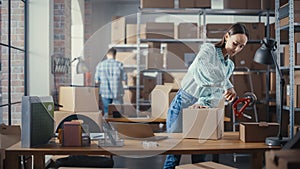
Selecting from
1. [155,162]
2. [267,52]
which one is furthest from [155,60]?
[267,52]

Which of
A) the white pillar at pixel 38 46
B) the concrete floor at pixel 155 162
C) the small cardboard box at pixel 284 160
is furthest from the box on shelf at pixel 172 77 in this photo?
the small cardboard box at pixel 284 160

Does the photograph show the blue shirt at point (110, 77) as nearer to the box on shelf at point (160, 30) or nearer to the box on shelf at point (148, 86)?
the box on shelf at point (148, 86)

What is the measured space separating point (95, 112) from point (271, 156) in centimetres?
329

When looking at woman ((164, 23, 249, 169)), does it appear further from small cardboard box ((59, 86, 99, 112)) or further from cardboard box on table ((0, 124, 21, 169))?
small cardboard box ((59, 86, 99, 112))

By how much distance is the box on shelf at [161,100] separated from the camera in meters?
4.93

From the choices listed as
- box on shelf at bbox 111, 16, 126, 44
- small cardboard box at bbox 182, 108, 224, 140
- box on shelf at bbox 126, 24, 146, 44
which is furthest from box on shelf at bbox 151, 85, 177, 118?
box on shelf at bbox 111, 16, 126, 44

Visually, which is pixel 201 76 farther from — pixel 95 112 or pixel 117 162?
pixel 117 162

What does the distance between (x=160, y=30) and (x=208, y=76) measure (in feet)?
11.4

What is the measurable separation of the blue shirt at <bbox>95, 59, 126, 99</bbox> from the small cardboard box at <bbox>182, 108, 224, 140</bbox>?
4.38 m

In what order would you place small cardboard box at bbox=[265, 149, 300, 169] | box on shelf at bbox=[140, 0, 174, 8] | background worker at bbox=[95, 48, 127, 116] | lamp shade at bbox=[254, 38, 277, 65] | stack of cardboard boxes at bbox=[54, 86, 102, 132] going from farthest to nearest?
background worker at bbox=[95, 48, 127, 116], box on shelf at bbox=[140, 0, 174, 8], stack of cardboard boxes at bbox=[54, 86, 102, 132], lamp shade at bbox=[254, 38, 277, 65], small cardboard box at bbox=[265, 149, 300, 169]

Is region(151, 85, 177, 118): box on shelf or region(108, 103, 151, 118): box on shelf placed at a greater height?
region(151, 85, 177, 118): box on shelf

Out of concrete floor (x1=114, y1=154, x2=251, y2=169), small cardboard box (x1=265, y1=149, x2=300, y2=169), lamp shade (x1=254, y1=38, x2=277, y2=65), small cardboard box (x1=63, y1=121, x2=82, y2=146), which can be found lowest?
concrete floor (x1=114, y1=154, x2=251, y2=169)

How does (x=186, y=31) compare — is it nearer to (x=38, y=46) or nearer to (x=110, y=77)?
(x=110, y=77)

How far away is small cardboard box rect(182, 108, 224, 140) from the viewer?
2.77 metres
